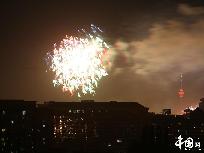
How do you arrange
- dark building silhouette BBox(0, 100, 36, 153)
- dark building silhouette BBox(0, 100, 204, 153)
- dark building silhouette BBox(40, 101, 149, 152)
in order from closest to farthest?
dark building silhouette BBox(0, 100, 36, 153), dark building silhouette BBox(0, 100, 204, 153), dark building silhouette BBox(40, 101, 149, 152)

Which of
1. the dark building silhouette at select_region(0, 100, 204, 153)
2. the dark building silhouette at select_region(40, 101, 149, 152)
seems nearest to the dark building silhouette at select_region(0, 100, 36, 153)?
the dark building silhouette at select_region(0, 100, 204, 153)

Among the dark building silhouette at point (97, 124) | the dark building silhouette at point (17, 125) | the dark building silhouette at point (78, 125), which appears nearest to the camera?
the dark building silhouette at point (17, 125)

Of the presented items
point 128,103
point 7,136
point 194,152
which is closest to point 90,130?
point 128,103

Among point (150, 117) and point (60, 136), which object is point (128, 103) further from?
point (60, 136)

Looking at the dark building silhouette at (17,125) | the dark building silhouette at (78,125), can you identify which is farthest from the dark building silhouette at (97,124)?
the dark building silhouette at (17,125)

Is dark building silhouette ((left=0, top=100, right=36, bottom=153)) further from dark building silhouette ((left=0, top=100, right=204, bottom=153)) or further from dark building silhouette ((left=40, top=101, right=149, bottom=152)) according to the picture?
dark building silhouette ((left=40, top=101, right=149, bottom=152))

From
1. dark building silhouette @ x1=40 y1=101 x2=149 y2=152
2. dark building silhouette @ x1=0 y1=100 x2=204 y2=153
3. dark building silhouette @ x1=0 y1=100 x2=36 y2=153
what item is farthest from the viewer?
dark building silhouette @ x1=40 y1=101 x2=149 y2=152

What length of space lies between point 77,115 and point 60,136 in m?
14.2

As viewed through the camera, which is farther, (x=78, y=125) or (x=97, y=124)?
(x=97, y=124)

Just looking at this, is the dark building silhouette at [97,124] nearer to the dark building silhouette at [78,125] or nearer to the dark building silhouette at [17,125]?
the dark building silhouette at [78,125]

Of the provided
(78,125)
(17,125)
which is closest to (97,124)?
(78,125)

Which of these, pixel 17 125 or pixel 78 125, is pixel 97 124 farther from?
pixel 17 125

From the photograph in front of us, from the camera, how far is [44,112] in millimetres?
158750

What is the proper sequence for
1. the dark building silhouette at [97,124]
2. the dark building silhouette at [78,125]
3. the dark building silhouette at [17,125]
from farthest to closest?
the dark building silhouette at [97,124], the dark building silhouette at [78,125], the dark building silhouette at [17,125]
